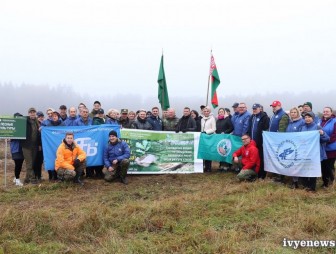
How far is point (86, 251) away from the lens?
4.54m

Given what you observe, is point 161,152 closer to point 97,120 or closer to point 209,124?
point 209,124

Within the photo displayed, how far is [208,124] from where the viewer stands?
11102 mm

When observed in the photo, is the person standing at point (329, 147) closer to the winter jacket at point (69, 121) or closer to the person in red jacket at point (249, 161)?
the person in red jacket at point (249, 161)

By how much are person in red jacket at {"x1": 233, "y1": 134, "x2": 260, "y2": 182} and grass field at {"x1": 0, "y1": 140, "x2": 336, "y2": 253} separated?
1.14 metres

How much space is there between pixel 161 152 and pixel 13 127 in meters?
4.28

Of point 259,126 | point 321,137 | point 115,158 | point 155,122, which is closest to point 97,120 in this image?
point 115,158

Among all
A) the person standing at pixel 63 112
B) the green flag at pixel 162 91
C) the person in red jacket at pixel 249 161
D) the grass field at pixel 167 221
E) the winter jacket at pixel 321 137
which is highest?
the green flag at pixel 162 91

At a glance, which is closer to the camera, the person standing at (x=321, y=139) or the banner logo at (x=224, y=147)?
the person standing at (x=321, y=139)

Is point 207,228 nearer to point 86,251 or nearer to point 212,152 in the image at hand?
point 86,251

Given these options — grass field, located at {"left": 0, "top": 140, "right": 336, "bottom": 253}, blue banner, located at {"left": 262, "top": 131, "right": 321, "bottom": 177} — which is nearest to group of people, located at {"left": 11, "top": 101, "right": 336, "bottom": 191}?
blue banner, located at {"left": 262, "top": 131, "right": 321, "bottom": 177}

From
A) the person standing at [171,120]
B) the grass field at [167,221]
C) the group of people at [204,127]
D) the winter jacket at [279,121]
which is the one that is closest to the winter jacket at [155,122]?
the group of people at [204,127]

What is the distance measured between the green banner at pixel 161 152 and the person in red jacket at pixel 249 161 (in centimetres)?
192

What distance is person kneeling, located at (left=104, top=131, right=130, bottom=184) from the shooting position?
9.29 meters

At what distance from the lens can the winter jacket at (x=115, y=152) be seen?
369 inches
